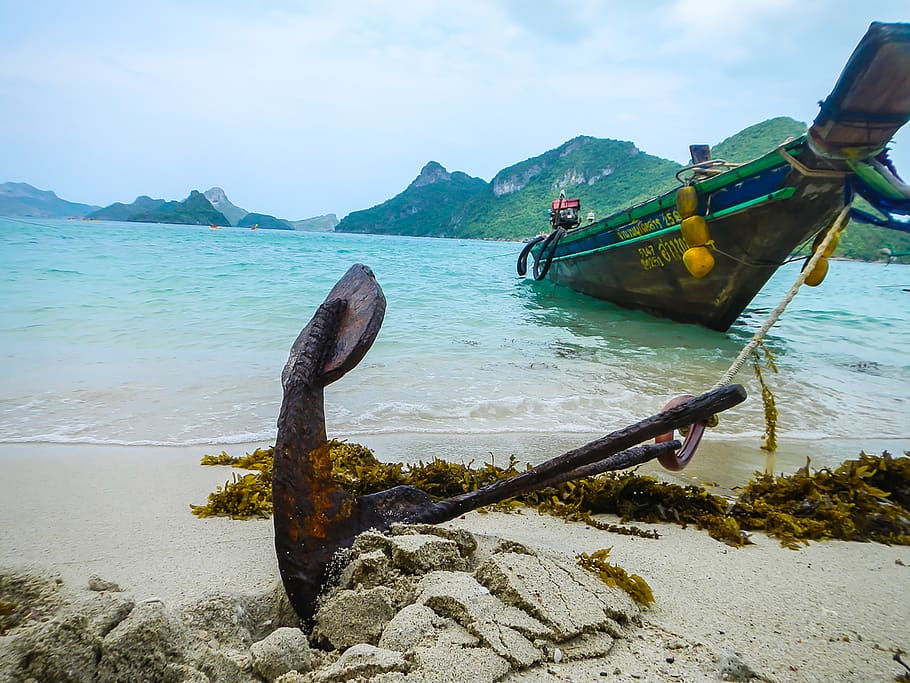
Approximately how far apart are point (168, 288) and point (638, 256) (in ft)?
34.4

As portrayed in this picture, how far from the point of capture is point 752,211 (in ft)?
23.9

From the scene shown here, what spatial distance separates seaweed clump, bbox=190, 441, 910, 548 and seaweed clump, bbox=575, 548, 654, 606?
0.64 meters

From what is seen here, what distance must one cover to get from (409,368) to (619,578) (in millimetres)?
4629

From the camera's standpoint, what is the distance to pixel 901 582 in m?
2.06

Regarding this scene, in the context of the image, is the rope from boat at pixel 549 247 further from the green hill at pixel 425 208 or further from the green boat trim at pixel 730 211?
the green hill at pixel 425 208

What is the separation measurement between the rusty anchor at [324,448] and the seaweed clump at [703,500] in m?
0.92

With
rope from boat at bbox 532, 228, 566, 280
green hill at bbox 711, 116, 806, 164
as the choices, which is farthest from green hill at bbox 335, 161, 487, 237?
rope from boat at bbox 532, 228, 566, 280

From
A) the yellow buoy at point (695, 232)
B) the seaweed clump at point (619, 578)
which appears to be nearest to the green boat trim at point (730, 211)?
the yellow buoy at point (695, 232)

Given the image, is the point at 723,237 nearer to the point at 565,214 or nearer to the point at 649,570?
the point at 565,214

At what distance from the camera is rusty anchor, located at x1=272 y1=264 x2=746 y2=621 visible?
1.56 meters

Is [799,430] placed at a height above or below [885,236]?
below

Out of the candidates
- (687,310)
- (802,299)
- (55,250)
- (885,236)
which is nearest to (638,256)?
(687,310)

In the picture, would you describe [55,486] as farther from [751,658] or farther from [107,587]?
[751,658]

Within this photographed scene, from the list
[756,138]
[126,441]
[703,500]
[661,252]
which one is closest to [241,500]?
[126,441]
